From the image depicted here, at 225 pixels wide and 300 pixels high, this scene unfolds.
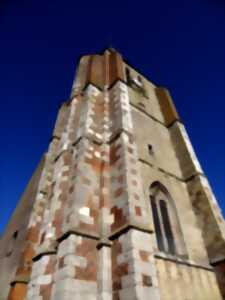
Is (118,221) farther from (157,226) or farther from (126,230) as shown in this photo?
(157,226)

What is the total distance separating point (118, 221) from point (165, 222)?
2.49 metres

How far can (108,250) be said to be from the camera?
5.20m

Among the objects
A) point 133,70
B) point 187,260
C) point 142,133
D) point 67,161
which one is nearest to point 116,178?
point 67,161

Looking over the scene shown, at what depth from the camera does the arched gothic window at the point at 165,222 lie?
6.81 meters

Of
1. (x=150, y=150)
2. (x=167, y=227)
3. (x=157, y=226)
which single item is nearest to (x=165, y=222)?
(x=167, y=227)

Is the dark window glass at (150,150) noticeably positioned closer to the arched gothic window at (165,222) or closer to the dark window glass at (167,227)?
the arched gothic window at (165,222)

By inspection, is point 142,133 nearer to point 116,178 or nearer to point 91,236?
point 116,178

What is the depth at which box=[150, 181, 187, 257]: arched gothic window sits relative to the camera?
6.81 m

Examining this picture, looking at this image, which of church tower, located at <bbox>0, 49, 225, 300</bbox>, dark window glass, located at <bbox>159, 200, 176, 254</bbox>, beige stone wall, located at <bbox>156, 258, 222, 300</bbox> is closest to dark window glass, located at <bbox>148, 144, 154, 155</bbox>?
church tower, located at <bbox>0, 49, 225, 300</bbox>

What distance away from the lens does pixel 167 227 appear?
727 cm

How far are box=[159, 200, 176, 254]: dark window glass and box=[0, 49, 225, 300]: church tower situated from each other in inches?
1.3

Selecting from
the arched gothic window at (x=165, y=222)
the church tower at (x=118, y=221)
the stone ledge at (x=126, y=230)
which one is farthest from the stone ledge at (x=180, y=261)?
the stone ledge at (x=126, y=230)

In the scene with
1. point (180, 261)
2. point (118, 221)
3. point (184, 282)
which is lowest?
point (184, 282)

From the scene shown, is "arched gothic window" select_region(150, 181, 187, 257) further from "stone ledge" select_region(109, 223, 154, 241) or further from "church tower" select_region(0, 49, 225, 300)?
"stone ledge" select_region(109, 223, 154, 241)
